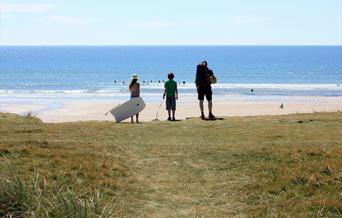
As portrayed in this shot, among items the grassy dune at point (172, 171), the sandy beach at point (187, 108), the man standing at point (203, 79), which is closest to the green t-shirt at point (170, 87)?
the man standing at point (203, 79)

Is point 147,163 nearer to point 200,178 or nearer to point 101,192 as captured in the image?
point 200,178

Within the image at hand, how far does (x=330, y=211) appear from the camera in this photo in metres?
8.45

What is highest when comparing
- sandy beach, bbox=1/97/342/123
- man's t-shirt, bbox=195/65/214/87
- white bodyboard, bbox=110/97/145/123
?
man's t-shirt, bbox=195/65/214/87

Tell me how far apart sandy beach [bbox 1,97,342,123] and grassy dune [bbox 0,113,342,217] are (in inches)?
714

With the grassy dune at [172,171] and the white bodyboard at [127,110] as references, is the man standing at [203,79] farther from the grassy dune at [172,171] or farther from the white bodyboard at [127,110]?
the grassy dune at [172,171]

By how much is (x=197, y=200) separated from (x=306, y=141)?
4915 mm

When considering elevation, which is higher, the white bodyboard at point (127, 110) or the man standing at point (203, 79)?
the man standing at point (203, 79)

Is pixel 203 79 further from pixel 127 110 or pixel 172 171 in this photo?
pixel 172 171

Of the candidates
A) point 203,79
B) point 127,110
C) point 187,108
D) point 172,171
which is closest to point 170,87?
point 203,79

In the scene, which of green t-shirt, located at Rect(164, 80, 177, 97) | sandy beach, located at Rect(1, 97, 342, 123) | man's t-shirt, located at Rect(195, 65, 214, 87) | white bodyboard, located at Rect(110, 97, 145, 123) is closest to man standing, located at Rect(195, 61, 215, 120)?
man's t-shirt, located at Rect(195, 65, 214, 87)

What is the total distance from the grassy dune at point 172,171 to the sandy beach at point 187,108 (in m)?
18.1

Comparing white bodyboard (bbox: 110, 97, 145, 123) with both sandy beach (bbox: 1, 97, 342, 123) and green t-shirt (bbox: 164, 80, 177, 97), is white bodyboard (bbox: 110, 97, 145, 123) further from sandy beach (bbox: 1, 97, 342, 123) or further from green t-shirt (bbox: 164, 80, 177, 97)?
sandy beach (bbox: 1, 97, 342, 123)

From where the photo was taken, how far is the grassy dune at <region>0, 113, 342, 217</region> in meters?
8.13

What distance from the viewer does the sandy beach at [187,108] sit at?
1384 inches
